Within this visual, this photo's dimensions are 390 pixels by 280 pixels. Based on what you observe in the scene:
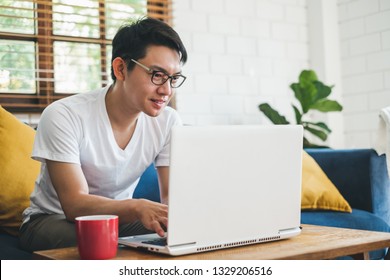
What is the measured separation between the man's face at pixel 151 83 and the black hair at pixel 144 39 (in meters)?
0.02

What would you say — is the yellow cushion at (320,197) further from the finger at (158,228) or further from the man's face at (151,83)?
the finger at (158,228)

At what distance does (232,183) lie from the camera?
1201 mm

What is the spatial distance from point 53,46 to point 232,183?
1.93 meters

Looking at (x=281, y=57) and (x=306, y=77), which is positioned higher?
(x=281, y=57)

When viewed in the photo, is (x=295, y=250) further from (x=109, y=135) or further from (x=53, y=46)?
(x=53, y=46)

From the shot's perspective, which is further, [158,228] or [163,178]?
[163,178]

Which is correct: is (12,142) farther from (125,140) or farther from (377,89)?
(377,89)

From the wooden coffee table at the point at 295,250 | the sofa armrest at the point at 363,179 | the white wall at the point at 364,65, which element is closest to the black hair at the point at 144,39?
the wooden coffee table at the point at 295,250

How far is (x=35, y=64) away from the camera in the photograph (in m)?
2.81

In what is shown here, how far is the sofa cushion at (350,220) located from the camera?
2.29 meters

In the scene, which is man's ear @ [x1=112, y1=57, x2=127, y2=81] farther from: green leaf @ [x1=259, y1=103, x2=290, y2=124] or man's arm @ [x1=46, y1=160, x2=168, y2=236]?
green leaf @ [x1=259, y1=103, x2=290, y2=124]

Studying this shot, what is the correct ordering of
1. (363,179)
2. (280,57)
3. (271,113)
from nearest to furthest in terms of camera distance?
(363,179), (271,113), (280,57)

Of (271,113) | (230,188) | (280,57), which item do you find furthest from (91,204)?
(280,57)

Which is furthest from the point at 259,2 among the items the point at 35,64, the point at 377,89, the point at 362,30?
the point at 35,64
